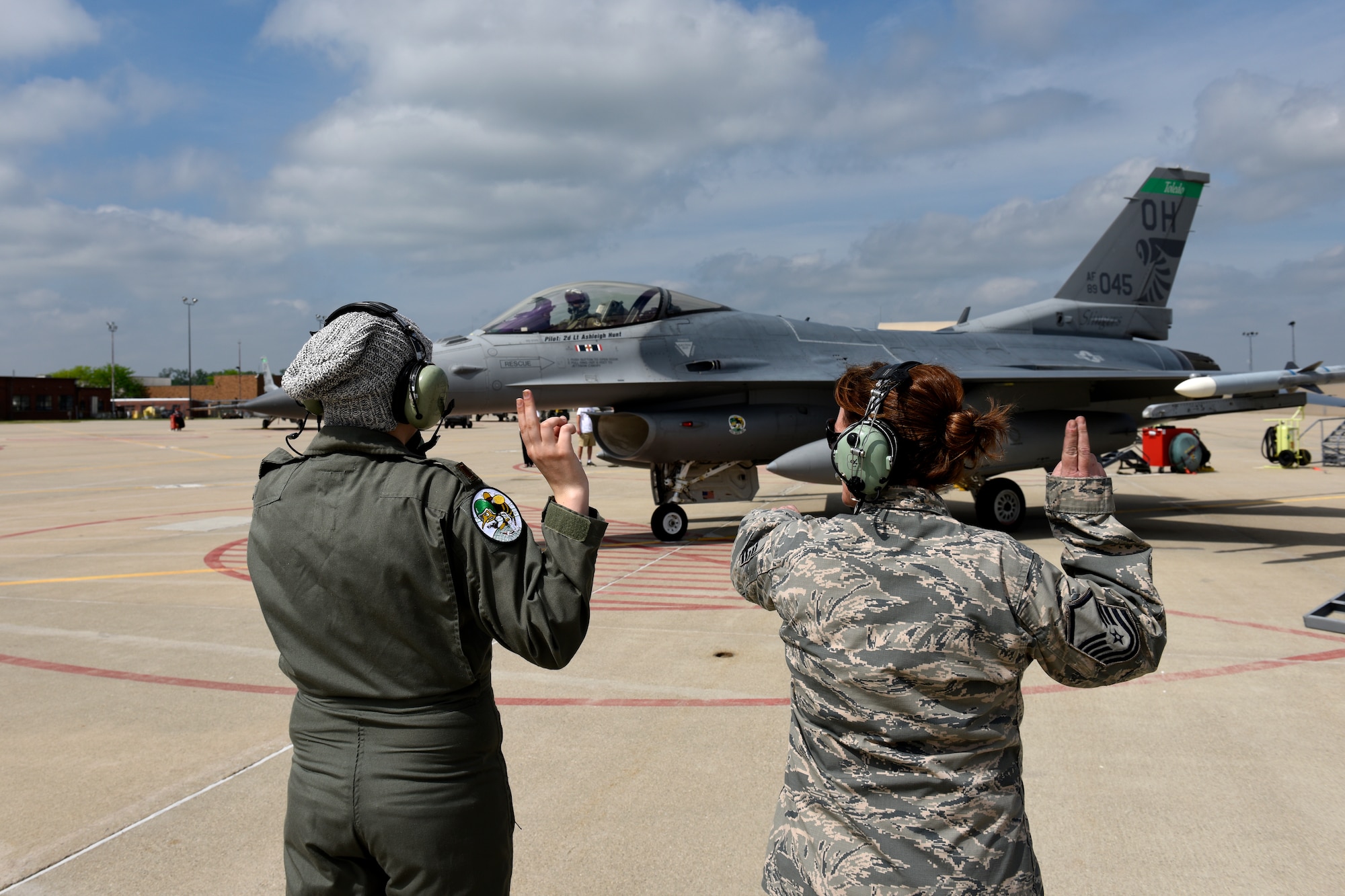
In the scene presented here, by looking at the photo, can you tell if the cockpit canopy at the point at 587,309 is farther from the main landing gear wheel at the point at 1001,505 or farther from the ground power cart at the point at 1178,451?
the ground power cart at the point at 1178,451

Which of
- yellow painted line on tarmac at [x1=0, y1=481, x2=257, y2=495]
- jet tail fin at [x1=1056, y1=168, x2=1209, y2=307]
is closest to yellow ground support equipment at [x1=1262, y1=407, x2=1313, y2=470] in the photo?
jet tail fin at [x1=1056, y1=168, x2=1209, y2=307]

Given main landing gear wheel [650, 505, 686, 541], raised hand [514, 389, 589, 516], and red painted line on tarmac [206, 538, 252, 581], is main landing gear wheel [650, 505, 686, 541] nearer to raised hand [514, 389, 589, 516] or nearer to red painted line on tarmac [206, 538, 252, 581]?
red painted line on tarmac [206, 538, 252, 581]

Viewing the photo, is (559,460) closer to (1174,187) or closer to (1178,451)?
(1174,187)

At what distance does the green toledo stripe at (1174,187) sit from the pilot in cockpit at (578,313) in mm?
10286

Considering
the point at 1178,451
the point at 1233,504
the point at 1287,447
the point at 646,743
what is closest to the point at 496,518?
the point at 646,743

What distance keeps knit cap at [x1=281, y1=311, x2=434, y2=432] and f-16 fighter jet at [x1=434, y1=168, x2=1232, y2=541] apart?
8314mm

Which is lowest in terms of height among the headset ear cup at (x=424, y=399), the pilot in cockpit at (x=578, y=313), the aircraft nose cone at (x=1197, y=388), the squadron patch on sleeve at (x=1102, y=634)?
the squadron patch on sleeve at (x=1102, y=634)

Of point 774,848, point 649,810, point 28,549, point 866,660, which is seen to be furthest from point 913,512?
point 28,549

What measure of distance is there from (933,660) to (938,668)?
0.06ft

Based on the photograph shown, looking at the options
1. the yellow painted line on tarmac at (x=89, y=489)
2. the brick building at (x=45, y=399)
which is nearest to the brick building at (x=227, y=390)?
the brick building at (x=45, y=399)

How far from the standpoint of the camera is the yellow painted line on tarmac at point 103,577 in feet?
29.5

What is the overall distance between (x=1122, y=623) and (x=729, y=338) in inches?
398

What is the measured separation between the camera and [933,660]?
1.74 meters

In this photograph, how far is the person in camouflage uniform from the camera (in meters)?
1.74
